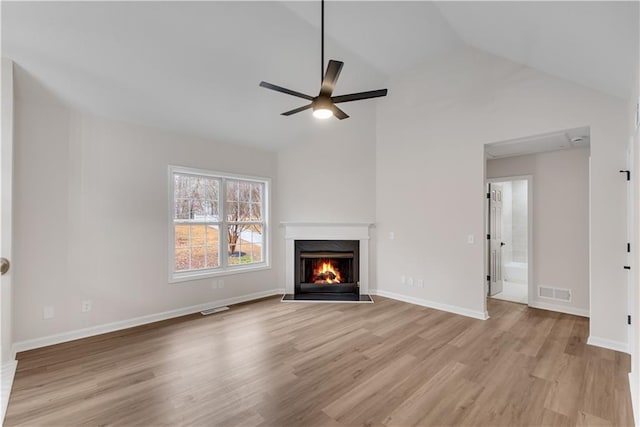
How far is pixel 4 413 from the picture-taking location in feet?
6.78

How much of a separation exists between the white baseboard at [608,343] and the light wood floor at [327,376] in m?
0.10

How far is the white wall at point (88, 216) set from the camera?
10.1 ft

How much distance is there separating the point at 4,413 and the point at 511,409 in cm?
369

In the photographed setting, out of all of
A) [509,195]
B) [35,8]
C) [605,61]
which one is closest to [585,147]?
[605,61]

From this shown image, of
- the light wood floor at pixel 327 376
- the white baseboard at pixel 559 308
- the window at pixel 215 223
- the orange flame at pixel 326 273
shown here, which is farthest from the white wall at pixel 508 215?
the window at pixel 215 223

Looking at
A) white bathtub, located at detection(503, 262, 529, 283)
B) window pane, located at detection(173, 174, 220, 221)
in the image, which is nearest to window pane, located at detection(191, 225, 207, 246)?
window pane, located at detection(173, 174, 220, 221)

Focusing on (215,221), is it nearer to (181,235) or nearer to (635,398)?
(181,235)

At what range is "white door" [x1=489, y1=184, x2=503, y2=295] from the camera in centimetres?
543

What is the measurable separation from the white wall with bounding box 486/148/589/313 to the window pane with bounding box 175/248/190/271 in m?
5.47

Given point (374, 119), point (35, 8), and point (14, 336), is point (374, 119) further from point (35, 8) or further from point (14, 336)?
point (14, 336)

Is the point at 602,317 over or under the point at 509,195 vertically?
under

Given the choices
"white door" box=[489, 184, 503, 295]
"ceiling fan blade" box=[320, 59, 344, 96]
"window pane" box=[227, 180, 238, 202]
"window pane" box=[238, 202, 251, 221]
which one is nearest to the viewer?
"ceiling fan blade" box=[320, 59, 344, 96]

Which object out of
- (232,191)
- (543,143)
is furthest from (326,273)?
(543,143)

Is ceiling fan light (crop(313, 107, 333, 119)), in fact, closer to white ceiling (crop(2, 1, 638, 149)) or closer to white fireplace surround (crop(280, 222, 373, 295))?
white ceiling (crop(2, 1, 638, 149))
